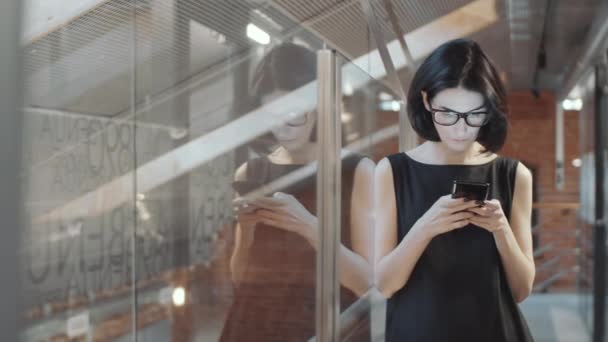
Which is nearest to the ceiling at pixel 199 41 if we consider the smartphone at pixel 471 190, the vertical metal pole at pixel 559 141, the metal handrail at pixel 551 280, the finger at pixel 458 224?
the vertical metal pole at pixel 559 141

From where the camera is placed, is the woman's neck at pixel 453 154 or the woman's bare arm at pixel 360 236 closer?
the woman's neck at pixel 453 154

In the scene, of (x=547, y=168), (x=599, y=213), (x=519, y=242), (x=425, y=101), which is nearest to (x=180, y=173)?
(x=425, y=101)

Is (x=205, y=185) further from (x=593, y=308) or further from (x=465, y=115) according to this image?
(x=593, y=308)

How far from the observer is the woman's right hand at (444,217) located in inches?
84.9

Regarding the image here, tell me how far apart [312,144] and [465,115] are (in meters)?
0.50

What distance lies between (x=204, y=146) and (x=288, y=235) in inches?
15.3

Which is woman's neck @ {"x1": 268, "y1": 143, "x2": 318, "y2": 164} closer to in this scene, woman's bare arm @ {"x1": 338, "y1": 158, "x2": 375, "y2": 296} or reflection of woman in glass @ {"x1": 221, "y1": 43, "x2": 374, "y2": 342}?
reflection of woman in glass @ {"x1": 221, "y1": 43, "x2": 374, "y2": 342}

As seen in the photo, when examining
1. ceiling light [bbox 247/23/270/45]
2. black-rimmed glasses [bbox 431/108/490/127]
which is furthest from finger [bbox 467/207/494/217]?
ceiling light [bbox 247/23/270/45]

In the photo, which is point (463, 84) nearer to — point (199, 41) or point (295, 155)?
point (295, 155)

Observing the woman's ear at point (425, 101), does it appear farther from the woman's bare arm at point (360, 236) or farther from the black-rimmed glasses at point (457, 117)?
the woman's bare arm at point (360, 236)

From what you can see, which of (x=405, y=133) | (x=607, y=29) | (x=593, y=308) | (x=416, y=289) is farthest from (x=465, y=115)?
(x=593, y=308)

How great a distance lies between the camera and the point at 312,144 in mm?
2193

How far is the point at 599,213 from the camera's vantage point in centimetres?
332

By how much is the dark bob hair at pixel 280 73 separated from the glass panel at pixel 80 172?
38 cm
